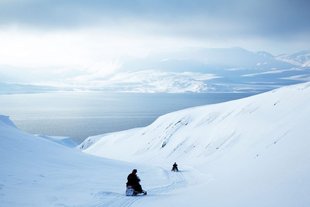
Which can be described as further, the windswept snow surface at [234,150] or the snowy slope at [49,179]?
the snowy slope at [49,179]

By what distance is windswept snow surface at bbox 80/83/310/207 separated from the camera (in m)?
13.5

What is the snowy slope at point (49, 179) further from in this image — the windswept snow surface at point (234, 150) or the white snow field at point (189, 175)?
the windswept snow surface at point (234, 150)

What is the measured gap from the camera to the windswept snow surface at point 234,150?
13.5 metres

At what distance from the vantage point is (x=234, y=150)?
144 feet

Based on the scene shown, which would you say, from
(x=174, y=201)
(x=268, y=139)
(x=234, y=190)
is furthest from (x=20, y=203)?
(x=268, y=139)

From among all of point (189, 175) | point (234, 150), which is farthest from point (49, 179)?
point (234, 150)

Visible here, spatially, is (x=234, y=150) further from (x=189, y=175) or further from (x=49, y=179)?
(x=49, y=179)

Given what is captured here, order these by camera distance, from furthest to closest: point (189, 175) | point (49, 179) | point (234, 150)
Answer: point (234, 150) → point (189, 175) → point (49, 179)

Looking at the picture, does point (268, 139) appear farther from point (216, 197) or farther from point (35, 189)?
point (35, 189)

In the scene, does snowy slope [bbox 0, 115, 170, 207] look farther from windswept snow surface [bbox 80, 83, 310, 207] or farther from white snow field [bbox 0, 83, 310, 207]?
windswept snow surface [bbox 80, 83, 310, 207]

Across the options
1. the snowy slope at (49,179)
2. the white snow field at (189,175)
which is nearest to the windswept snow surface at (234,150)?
the white snow field at (189,175)

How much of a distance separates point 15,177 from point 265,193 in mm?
13470

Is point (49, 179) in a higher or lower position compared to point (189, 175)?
higher

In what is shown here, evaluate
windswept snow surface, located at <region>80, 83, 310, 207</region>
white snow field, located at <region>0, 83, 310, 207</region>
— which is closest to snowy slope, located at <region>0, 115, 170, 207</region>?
white snow field, located at <region>0, 83, 310, 207</region>
